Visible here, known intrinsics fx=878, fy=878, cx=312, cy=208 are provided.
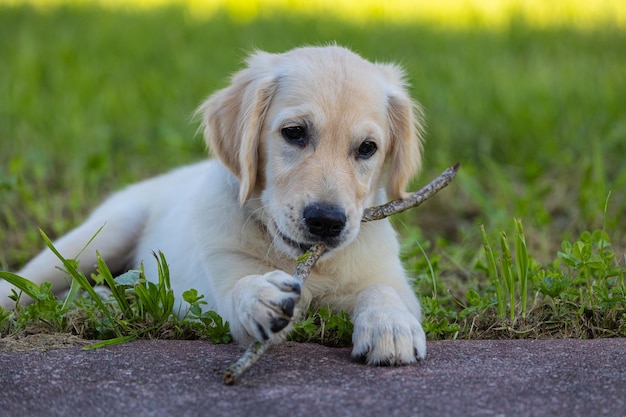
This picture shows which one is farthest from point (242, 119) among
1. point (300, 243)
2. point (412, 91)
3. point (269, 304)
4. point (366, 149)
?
point (412, 91)

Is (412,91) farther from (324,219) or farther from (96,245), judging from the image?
(324,219)

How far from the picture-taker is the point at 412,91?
17.8 ft

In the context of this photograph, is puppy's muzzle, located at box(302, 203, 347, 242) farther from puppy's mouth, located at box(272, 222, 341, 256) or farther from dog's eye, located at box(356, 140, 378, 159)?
dog's eye, located at box(356, 140, 378, 159)

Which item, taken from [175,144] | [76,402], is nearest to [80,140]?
[175,144]

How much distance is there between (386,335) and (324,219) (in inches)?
18.4

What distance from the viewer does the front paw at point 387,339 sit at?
2.81 metres

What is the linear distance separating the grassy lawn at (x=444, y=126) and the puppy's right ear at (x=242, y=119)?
0.68 meters

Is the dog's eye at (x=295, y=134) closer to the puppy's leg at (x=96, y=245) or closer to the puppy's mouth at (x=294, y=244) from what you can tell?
the puppy's mouth at (x=294, y=244)

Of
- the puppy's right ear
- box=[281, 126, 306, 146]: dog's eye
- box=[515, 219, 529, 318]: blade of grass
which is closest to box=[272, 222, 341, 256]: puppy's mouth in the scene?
the puppy's right ear

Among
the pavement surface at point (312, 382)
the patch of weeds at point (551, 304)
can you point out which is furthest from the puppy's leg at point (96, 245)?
the patch of weeds at point (551, 304)

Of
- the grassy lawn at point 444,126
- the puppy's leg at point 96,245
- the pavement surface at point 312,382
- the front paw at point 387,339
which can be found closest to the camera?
the pavement surface at point 312,382

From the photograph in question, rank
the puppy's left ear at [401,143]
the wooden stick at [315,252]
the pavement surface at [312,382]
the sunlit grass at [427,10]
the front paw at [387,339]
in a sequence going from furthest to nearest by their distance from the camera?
the sunlit grass at [427,10]
the puppy's left ear at [401,143]
the front paw at [387,339]
the wooden stick at [315,252]
the pavement surface at [312,382]

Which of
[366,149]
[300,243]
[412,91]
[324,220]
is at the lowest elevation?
[300,243]

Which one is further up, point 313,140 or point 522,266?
point 313,140
